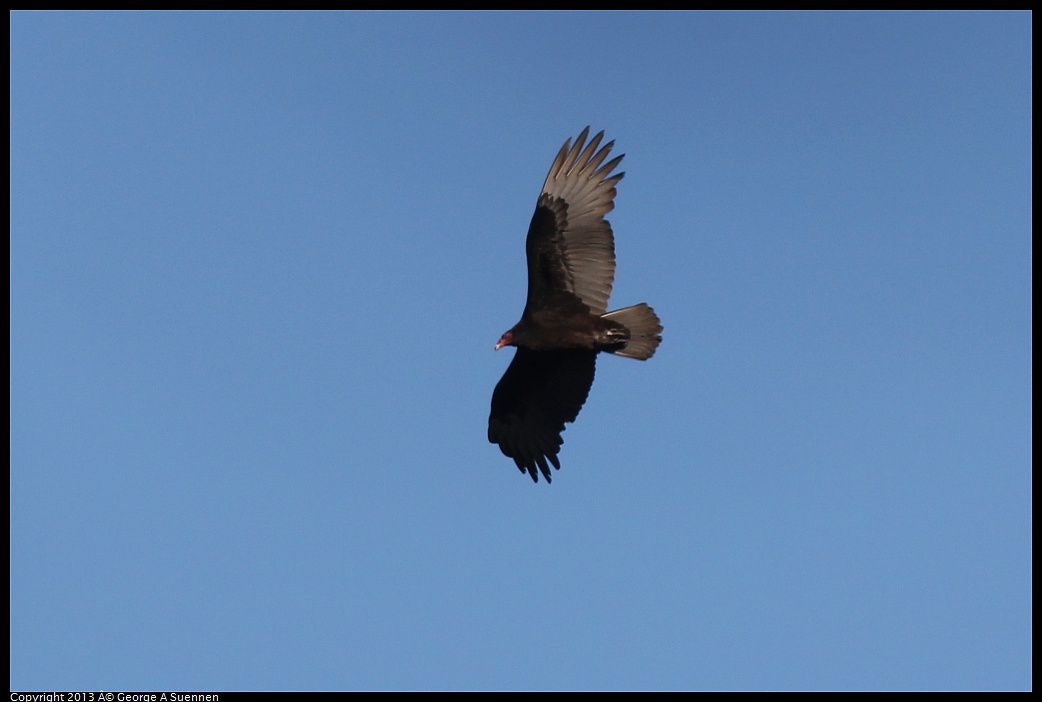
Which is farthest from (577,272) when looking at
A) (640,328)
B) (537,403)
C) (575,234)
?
(537,403)

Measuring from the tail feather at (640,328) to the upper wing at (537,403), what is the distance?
1.88ft

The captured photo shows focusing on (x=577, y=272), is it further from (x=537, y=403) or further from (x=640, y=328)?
(x=537, y=403)

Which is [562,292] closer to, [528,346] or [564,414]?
[528,346]

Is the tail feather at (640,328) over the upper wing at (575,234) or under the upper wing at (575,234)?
under

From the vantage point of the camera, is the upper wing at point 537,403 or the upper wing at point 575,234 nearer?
the upper wing at point 575,234

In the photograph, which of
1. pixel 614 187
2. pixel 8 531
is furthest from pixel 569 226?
pixel 8 531

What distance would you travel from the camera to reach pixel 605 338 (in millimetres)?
10578

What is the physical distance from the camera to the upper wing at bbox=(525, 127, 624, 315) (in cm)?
1049

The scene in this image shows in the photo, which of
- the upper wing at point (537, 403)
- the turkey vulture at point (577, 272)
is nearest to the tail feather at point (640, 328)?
the turkey vulture at point (577, 272)

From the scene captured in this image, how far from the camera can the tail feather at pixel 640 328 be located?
34.4 feet

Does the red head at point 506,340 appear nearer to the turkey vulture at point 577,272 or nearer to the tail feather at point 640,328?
the turkey vulture at point 577,272

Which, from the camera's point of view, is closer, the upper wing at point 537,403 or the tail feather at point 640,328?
the tail feather at point 640,328

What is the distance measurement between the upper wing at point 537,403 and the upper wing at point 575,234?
0.71m

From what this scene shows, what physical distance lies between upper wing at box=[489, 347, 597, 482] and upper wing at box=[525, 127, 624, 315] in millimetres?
709
